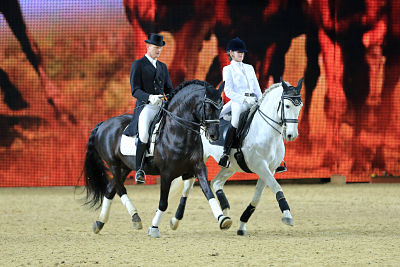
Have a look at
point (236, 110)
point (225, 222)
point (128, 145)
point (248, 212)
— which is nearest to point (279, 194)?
point (248, 212)

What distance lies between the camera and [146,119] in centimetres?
618

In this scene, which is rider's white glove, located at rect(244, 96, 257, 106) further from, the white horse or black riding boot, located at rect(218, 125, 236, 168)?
black riding boot, located at rect(218, 125, 236, 168)

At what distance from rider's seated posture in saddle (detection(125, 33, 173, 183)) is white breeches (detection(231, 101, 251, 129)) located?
2.71 feet

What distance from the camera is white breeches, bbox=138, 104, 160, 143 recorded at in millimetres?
6133

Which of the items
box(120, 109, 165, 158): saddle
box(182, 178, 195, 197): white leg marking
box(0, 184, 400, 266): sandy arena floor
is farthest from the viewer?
box(182, 178, 195, 197): white leg marking

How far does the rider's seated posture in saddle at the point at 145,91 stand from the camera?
241 inches

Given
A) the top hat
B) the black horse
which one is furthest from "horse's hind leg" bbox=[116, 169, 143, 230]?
the top hat

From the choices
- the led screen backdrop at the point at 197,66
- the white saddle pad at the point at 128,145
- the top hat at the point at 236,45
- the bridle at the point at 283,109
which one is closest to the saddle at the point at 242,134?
the bridle at the point at 283,109

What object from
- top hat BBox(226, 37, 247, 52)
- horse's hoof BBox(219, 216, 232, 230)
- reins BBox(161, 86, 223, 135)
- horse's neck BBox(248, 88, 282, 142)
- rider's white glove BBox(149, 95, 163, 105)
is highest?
top hat BBox(226, 37, 247, 52)

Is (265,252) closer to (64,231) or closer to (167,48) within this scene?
(64,231)

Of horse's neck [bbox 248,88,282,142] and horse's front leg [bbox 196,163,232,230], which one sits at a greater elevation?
horse's neck [bbox 248,88,282,142]

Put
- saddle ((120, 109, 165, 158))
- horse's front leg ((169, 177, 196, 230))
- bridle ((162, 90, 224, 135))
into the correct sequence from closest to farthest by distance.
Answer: bridle ((162, 90, 224, 135)), saddle ((120, 109, 165, 158)), horse's front leg ((169, 177, 196, 230))

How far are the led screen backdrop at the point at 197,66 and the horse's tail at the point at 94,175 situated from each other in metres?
5.57

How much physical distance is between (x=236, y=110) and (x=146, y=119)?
1080 millimetres
